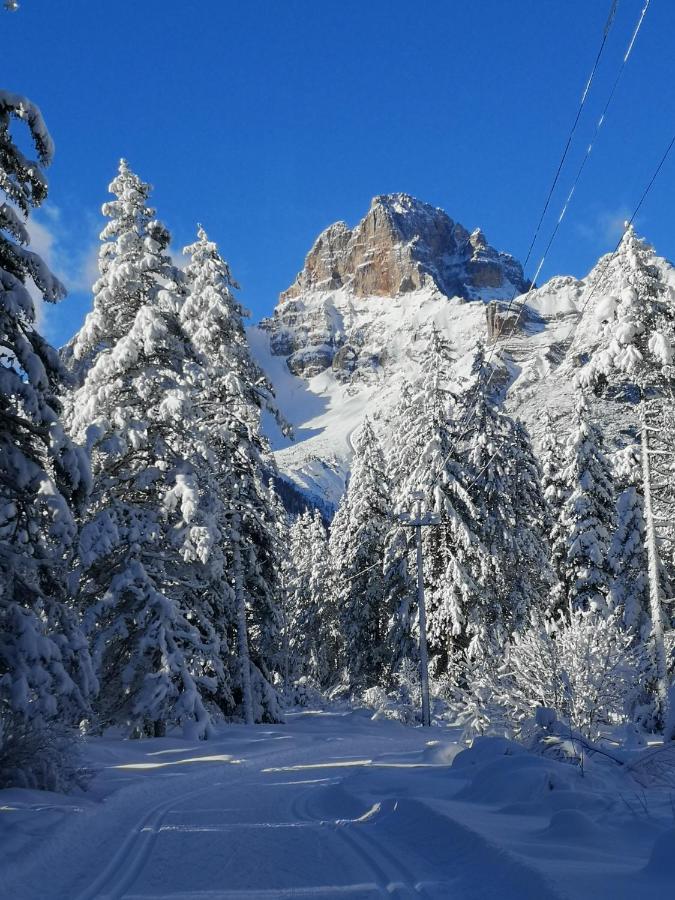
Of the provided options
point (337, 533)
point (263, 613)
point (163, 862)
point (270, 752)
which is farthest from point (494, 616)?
point (163, 862)

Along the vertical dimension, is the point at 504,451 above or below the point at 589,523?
above

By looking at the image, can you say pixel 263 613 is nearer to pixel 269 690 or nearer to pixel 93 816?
pixel 269 690

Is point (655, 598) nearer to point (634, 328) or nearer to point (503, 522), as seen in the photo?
point (634, 328)

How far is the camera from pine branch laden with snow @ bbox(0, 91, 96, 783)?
8961mm

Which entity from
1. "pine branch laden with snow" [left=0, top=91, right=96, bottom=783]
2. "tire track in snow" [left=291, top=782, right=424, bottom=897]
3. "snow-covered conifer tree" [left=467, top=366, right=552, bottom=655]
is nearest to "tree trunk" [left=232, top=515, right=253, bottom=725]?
"snow-covered conifer tree" [left=467, top=366, right=552, bottom=655]

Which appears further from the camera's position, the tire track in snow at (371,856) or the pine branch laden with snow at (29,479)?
the pine branch laden with snow at (29,479)

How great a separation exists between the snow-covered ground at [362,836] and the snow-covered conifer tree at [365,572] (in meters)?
21.3

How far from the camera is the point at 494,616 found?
978 inches

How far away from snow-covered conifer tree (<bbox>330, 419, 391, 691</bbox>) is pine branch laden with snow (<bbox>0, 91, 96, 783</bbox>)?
67.2 ft

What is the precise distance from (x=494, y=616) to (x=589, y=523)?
5849mm

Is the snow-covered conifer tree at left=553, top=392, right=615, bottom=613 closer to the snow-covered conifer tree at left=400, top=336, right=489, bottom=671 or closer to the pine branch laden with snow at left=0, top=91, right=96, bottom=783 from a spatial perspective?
the snow-covered conifer tree at left=400, top=336, right=489, bottom=671

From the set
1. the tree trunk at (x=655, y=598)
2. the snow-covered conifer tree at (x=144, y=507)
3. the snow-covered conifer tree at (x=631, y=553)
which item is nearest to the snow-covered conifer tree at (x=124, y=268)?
the snow-covered conifer tree at (x=144, y=507)

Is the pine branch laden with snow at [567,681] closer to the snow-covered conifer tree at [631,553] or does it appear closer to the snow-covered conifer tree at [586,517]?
the snow-covered conifer tree at [631,553]

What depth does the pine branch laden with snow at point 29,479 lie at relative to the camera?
896cm
